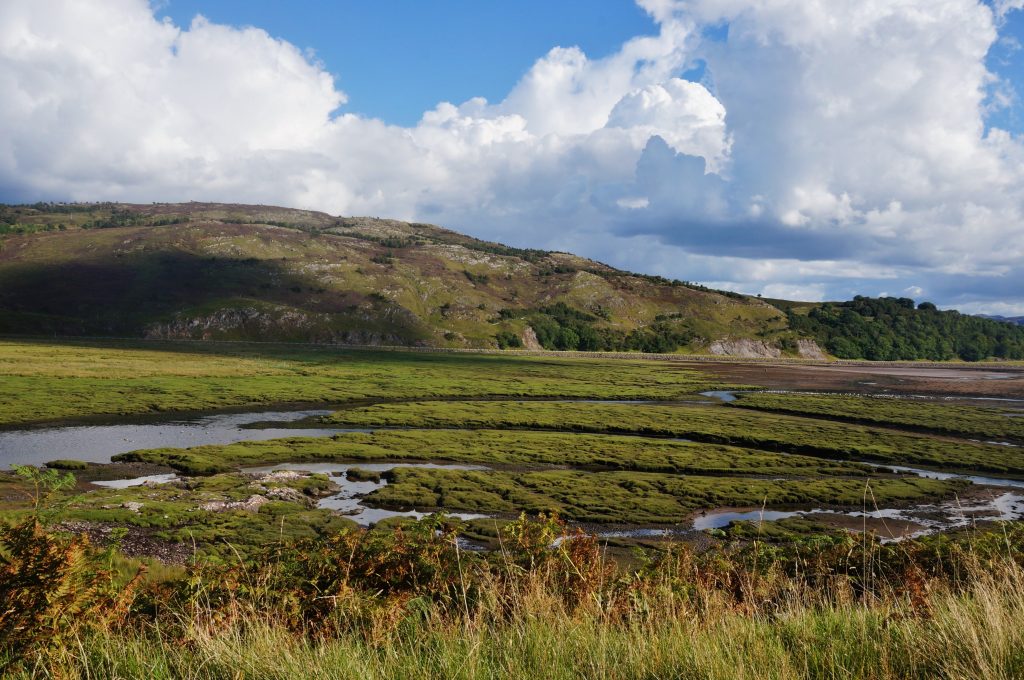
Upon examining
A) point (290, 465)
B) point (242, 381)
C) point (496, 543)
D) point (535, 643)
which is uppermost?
point (535, 643)

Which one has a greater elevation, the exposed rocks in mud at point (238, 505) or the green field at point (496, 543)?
the green field at point (496, 543)

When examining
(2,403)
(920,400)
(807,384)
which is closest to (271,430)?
(2,403)

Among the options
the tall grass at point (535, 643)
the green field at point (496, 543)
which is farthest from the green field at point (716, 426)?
the tall grass at point (535, 643)

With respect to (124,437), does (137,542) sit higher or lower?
higher

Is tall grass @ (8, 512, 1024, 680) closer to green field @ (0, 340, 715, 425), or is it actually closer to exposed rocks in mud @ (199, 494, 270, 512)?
exposed rocks in mud @ (199, 494, 270, 512)

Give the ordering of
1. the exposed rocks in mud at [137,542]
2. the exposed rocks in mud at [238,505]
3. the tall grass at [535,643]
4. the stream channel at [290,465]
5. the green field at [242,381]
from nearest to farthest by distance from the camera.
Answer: the tall grass at [535,643], the exposed rocks in mud at [137,542], the exposed rocks in mud at [238,505], the stream channel at [290,465], the green field at [242,381]

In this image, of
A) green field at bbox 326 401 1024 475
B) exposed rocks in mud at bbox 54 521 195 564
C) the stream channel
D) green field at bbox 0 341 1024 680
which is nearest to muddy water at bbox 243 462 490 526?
the stream channel

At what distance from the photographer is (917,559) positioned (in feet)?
49.5

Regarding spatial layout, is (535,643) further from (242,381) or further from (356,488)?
(242,381)

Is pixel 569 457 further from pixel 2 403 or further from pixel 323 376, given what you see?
pixel 323 376

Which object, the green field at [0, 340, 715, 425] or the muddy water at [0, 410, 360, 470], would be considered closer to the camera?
the muddy water at [0, 410, 360, 470]

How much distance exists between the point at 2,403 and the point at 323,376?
154ft

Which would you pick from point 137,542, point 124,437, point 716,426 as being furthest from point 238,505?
point 716,426

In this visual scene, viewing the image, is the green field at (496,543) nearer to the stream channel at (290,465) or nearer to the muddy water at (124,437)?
the stream channel at (290,465)
